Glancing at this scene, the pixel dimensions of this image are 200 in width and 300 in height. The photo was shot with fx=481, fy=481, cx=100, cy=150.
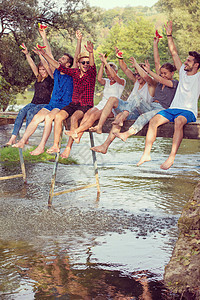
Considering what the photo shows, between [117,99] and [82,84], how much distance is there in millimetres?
798

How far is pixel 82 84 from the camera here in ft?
28.5

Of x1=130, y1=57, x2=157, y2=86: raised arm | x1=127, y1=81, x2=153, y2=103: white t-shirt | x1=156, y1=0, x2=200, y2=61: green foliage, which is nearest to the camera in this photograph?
x1=130, y1=57, x2=157, y2=86: raised arm

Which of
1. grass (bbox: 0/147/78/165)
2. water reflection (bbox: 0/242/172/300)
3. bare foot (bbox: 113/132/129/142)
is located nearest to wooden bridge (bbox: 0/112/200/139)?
bare foot (bbox: 113/132/129/142)

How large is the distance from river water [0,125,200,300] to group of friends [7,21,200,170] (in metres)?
1.31

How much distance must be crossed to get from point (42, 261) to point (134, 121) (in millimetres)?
2945

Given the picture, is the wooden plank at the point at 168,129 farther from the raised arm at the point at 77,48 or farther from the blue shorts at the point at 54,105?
the raised arm at the point at 77,48

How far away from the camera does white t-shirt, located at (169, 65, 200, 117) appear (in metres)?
7.70

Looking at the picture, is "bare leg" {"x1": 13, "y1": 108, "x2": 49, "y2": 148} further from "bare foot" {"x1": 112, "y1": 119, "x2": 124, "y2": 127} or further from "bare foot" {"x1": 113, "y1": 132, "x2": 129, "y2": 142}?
"bare foot" {"x1": 113, "y1": 132, "x2": 129, "y2": 142}

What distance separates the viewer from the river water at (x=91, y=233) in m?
5.92

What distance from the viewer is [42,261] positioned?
6703mm

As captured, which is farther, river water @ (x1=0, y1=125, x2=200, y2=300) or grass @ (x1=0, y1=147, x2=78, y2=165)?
grass @ (x1=0, y1=147, x2=78, y2=165)

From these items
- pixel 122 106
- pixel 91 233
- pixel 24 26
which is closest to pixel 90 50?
pixel 122 106

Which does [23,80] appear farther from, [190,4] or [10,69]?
[190,4]

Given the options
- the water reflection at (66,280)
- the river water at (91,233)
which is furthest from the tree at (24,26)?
the water reflection at (66,280)
